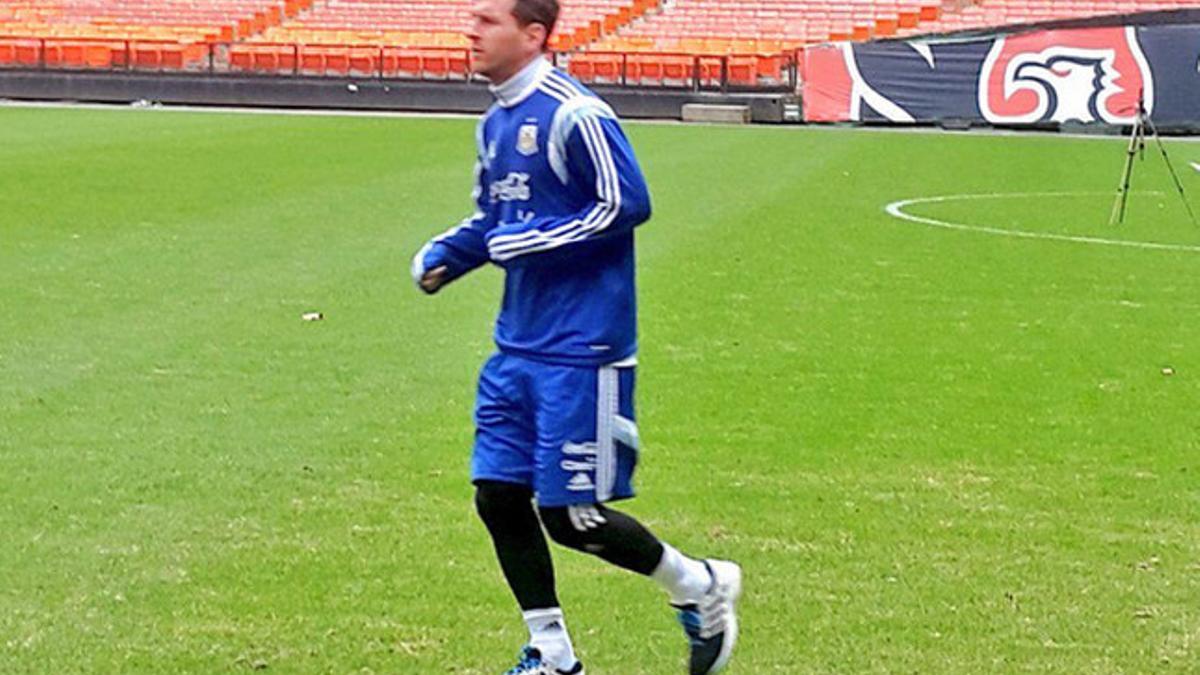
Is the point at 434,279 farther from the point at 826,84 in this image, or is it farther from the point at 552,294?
the point at 826,84

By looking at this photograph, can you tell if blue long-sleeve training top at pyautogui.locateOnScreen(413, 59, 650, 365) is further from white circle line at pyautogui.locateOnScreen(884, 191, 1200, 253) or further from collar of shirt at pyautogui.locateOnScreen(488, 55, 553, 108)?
white circle line at pyautogui.locateOnScreen(884, 191, 1200, 253)

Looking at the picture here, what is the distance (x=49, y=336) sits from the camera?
1168 centimetres

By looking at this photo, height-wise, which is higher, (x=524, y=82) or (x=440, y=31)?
(x=524, y=82)

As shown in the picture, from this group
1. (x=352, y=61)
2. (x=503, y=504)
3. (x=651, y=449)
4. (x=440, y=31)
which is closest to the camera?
(x=503, y=504)

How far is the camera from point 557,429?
543cm

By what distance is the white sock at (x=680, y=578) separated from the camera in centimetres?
584

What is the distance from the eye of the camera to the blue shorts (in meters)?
5.44

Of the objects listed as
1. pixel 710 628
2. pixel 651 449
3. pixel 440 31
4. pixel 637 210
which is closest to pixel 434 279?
pixel 637 210

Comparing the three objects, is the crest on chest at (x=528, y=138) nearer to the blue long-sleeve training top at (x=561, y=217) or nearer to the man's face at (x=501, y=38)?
the blue long-sleeve training top at (x=561, y=217)

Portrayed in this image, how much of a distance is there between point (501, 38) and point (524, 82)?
0.13 metres

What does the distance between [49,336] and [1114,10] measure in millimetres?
39559

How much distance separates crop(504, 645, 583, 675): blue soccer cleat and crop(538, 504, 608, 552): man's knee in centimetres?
31

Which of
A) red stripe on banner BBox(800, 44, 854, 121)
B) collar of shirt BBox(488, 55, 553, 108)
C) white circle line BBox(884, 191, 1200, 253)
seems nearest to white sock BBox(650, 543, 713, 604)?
collar of shirt BBox(488, 55, 553, 108)

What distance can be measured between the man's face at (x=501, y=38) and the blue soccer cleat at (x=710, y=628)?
1526 millimetres
